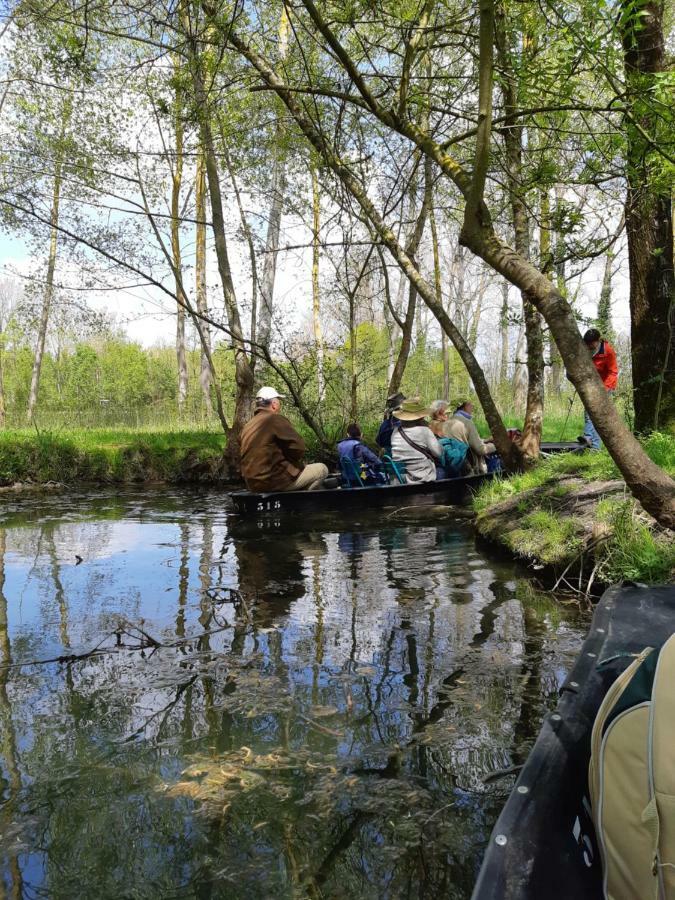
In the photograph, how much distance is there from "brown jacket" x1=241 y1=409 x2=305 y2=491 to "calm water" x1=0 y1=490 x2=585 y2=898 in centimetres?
271

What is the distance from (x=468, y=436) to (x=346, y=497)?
2.44 metres

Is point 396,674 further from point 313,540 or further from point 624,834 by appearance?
point 313,540

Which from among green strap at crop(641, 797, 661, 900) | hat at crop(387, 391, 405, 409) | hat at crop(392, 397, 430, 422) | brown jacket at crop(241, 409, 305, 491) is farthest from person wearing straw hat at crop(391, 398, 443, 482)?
green strap at crop(641, 797, 661, 900)

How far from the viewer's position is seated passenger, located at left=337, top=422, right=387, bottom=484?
10211 mm

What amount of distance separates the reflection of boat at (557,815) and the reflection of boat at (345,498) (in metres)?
7.22

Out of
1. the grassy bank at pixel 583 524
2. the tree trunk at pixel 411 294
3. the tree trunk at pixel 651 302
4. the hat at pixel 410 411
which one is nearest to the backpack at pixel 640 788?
the grassy bank at pixel 583 524

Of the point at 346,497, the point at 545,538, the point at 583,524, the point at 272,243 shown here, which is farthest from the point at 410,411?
the point at 272,243

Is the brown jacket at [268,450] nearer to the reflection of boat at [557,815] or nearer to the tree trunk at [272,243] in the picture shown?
the tree trunk at [272,243]

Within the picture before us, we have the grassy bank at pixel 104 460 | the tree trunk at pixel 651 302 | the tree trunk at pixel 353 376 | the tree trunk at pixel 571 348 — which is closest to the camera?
the tree trunk at pixel 571 348

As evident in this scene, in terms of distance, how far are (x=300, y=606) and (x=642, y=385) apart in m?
4.49

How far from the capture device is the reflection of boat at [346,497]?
9633mm

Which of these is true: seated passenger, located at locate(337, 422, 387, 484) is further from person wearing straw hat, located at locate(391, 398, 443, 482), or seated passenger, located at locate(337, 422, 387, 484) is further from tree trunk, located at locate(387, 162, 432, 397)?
tree trunk, located at locate(387, 162, 432, 397)

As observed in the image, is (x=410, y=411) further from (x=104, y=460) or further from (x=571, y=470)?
(x=104, y=460)

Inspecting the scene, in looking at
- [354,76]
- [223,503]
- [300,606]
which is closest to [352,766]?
[300,606]
